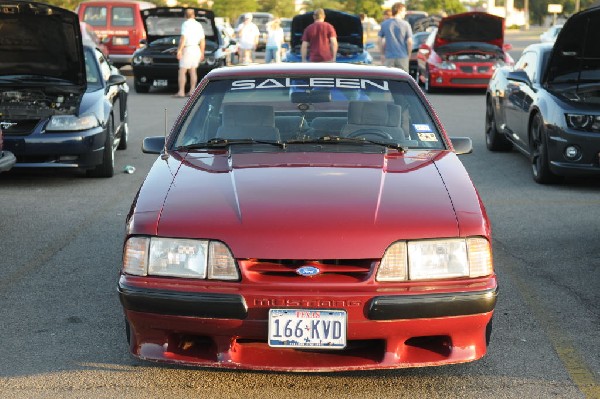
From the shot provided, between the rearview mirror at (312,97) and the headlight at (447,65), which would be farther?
the headlight at (447,65)

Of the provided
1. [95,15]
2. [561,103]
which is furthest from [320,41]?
[95,15]

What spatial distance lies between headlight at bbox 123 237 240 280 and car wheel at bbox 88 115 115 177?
656 centimetres

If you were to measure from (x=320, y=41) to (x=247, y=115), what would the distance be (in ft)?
45.0

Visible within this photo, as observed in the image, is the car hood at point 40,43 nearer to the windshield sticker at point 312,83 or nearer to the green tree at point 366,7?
the windshield sticker at point 312,83

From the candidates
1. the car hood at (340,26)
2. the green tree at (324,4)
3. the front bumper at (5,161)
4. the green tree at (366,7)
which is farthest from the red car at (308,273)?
the green tree at (366,7)

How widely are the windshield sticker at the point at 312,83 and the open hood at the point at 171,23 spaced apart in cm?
1632

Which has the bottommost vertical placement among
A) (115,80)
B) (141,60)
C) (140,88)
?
(140,88)

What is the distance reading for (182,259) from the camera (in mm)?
4723

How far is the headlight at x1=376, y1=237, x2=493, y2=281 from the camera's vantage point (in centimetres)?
466

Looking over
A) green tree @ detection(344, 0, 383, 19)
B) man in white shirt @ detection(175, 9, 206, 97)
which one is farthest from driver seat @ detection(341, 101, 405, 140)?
green tree @ detection(344, 0, 383, 19)

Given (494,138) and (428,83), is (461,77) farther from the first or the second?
(494,138)

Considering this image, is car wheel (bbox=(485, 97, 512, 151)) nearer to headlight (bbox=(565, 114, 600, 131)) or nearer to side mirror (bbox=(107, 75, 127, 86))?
headlight (bbox=(565, 114, 600, 131))

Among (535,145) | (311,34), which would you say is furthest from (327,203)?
(311,34)

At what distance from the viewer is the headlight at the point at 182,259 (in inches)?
184
